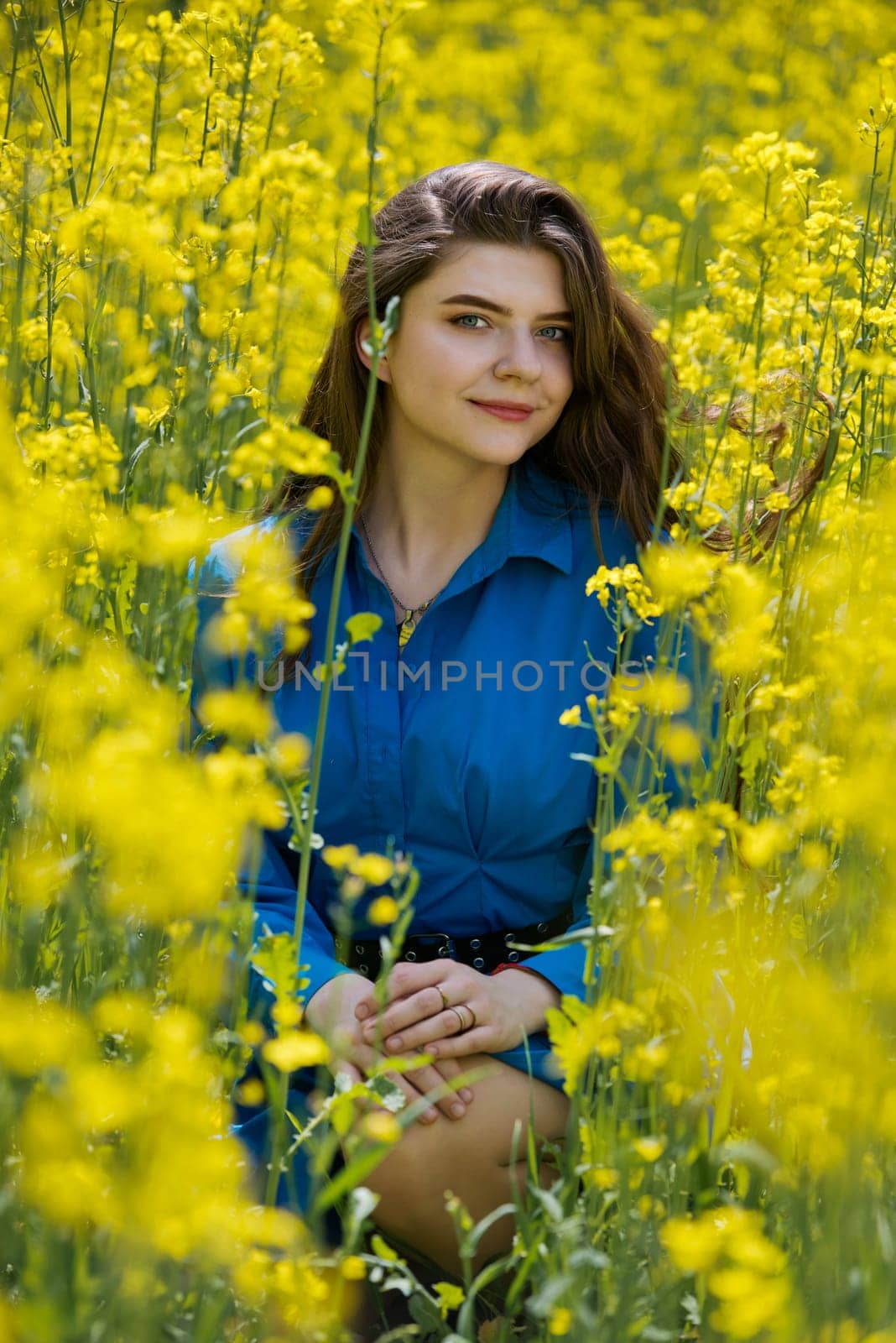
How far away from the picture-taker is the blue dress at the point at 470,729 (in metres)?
2.27

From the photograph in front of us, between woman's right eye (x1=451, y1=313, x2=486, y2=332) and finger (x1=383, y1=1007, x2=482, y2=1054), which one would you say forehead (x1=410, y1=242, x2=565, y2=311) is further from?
finger (x1=383, y1=1007, x2=482, y2=1054)

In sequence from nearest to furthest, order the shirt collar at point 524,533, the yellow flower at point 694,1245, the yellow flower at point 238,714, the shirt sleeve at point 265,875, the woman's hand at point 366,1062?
1. the yellow flower at point 694,1245
2. the yellow flower at point 238,714
3. the woman's hand at point 366,1062
4. the shirt sleeve at point 265,875
5. the shirt collar at point 524,533

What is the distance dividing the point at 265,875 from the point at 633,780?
61 centimetres

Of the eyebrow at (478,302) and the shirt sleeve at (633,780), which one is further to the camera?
the eyebrow at (478,302)

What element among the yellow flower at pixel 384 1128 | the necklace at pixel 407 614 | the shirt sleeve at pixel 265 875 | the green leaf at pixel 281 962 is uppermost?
the necklace at pixel 407 614

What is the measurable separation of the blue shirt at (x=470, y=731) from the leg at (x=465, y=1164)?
0.29 m

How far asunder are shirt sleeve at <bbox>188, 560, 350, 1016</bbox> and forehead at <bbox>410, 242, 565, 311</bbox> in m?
0.57

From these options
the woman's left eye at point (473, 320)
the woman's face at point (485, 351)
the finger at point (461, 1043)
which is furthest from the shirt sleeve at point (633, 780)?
the woman's left eye at point (473, 320)

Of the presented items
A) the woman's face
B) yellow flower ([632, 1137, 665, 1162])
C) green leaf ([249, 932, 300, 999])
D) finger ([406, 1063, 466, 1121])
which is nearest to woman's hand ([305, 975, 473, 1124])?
finger ([406, 1063, 466, 1121])

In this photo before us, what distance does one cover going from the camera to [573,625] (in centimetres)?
238

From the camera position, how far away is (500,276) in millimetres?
2264

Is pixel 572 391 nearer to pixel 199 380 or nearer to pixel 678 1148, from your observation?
pixel 199 380

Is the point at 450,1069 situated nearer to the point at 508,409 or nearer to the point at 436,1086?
the point at 436,1086

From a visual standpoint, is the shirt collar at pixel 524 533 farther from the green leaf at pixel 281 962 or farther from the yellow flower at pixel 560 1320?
the yellow flower at pixel 560 1320
